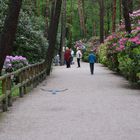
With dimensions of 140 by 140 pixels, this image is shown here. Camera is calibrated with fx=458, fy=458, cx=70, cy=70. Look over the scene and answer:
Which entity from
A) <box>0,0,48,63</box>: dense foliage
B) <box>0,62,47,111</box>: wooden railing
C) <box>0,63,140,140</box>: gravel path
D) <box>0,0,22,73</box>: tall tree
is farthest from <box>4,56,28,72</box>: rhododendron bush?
<box>0,0,22,73</box>: tall tree

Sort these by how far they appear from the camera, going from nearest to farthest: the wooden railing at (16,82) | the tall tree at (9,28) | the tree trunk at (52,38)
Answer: the wooden railing at (16,82) → the tall tree at (9,28) → the tree trunk at (52,38)

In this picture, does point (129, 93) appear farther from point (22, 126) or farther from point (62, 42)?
point (62, 42)

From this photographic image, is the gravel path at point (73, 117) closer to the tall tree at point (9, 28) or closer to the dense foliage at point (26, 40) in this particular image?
the tall tree at point (9, 28)

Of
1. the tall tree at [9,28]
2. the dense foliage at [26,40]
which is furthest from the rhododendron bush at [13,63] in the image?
the tall tree at [9,28]

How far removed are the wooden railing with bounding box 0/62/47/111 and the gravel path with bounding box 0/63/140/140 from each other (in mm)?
316

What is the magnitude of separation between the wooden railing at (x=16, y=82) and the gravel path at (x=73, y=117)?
316 millimetres

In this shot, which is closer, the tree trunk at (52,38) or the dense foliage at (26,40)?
the dense foliage at (26,40)

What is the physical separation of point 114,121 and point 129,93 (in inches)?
268

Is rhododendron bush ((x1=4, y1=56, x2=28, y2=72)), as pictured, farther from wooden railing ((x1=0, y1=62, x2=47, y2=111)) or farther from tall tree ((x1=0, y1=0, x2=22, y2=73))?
tall tree ((x1=0, y1=0, x2=22, y2=73))

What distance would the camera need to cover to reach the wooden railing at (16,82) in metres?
12.3

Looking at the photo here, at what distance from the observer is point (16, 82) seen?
51.1 ft

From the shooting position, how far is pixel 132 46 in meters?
19.8

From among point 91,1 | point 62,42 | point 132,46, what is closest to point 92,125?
point 132,46

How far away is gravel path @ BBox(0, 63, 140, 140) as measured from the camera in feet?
29.5
